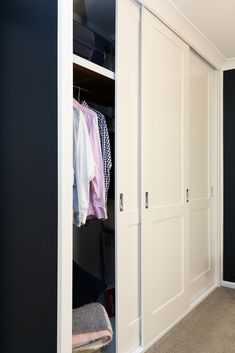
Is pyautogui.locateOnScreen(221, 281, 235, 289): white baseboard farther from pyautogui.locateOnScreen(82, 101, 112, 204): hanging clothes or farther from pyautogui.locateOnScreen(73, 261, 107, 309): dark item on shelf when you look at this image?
pyautogui.locateOnScreen(82, 101, 112, 204): hanging clothes

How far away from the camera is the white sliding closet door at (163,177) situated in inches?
82.2

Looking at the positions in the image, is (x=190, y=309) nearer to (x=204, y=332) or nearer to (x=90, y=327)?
(x=204, y=332)

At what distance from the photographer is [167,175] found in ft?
7.70

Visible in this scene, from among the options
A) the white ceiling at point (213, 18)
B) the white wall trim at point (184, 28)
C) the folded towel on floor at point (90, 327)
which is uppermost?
the white ceiling at point (213, 18)

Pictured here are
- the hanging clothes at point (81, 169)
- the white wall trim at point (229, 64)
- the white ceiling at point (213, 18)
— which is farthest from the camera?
the white wall trim at point (229, 64)

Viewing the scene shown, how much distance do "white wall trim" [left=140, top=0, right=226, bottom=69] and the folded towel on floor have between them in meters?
1.97

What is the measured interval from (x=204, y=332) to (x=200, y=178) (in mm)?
1392

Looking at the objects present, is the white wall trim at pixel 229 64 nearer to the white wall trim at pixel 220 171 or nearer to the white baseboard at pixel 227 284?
the white wall trim at pixel 220 171

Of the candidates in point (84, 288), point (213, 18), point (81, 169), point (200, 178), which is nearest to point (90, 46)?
point (81, 169)

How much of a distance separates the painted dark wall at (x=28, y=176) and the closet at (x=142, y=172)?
0.27m

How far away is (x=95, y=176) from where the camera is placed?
161 cm

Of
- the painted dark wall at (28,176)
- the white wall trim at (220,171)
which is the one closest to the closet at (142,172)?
the painted dark wall at (28,176)

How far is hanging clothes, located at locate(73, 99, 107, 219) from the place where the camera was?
5.31 feet

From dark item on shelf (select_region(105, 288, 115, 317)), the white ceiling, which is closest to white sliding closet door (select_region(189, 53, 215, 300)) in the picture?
the white ceiling
